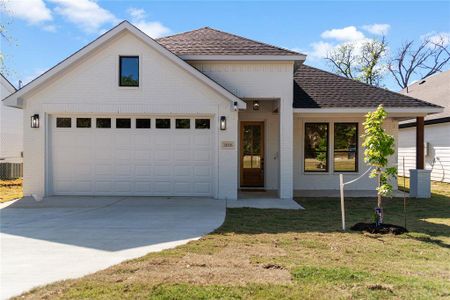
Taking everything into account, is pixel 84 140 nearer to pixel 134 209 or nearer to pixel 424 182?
pixel 134 209

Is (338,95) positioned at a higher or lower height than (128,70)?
lower

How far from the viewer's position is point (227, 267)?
211 inches

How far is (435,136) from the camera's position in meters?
19.2

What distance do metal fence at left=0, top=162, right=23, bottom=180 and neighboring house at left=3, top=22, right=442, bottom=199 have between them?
9.36m

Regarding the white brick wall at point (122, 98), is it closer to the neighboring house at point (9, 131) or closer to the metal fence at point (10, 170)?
the metal fence at point (10, 170)

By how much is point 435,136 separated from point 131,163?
47.9 feet

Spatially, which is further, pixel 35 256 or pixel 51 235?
pixel 51 235

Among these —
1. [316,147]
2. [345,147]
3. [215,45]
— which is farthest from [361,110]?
[215,45]

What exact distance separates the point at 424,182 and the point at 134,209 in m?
9.72

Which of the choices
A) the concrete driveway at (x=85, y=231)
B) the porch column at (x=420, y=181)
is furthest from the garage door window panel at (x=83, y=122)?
the porch column at (x=420, y=181)

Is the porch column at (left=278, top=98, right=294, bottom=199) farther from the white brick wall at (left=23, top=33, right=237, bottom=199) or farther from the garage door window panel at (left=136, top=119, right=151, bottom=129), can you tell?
the garage door window panel at (left=136, top=119, right=151, bottom=129)

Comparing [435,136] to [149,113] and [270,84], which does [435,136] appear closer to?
[270,84]

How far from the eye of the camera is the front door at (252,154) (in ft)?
50.4

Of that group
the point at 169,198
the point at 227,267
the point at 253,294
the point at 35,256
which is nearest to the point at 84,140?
the point at 169,198
